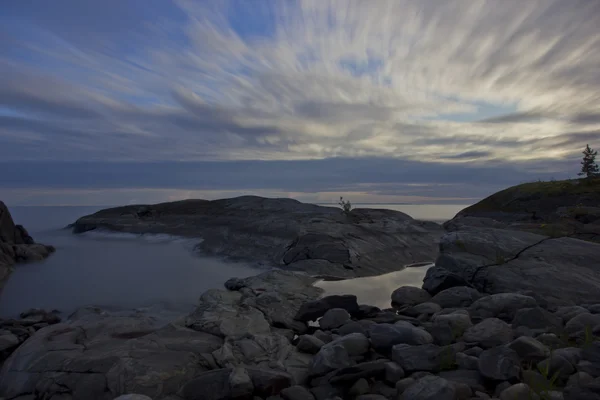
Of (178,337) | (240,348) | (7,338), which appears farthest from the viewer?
(7,338)

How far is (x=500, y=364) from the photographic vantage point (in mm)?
4863

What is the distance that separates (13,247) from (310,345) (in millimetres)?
16941

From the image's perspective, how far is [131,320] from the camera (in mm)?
7730

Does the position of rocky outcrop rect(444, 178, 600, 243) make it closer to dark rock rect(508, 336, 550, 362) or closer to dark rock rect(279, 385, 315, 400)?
dark rock rect(508, 336, 550, 362)

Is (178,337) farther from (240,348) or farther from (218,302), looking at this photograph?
(218,302)

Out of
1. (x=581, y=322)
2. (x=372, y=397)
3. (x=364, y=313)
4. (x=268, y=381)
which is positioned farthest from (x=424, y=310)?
(x=268, y=381)

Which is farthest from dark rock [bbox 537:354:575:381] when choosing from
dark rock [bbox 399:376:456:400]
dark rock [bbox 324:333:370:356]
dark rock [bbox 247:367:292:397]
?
dark rock [bbox 247:367:292:397]

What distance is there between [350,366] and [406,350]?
89 cm

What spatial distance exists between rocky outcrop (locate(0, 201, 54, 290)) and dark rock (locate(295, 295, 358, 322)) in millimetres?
12327

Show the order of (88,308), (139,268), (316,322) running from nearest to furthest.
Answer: (316,322) < (88,308) < (139,268)

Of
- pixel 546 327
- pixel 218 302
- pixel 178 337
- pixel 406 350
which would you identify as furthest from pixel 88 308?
pixel 546 327

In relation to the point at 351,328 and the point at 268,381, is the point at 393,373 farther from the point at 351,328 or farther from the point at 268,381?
the point at 351,328

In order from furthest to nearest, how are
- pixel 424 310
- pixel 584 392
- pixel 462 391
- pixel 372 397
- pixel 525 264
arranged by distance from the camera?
pixel 525 264
pixel 424 310
pixel 372 397
pixel 462 391
pixel 584 392

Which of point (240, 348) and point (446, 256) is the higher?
point (446, 256)
